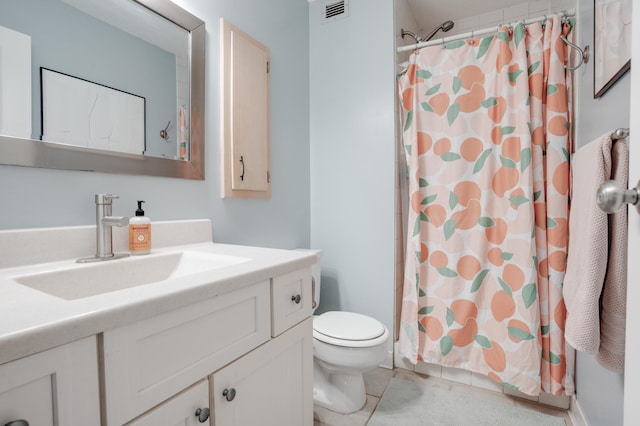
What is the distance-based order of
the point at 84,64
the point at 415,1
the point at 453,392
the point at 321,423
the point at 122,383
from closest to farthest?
the point at 122,383 → the point at 84,64 → the point at 321,423 → the point at 453,392 → the point at 415,1

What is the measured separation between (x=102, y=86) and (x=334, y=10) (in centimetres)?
159

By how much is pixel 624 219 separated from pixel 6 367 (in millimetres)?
1210

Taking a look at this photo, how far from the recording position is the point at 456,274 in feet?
5.74

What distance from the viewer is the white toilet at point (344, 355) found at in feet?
4.68

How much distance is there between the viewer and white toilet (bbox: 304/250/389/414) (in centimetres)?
143

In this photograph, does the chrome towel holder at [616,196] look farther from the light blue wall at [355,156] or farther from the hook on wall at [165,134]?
the light blue wall at [355,156]

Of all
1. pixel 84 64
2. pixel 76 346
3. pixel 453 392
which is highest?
pixel 84 64

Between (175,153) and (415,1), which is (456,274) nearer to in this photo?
(175,153)

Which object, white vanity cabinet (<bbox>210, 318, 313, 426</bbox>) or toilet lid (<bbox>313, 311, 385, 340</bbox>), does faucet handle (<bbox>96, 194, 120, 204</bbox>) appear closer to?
white vanity cabinet (<bbox>210, 318, 313, 426</bbox>)

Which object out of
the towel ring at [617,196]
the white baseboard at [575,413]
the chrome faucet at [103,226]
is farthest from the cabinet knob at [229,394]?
the white baseboard at [575,413]

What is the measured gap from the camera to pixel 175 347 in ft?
2.07

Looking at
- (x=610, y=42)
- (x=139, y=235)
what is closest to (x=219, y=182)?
(x=139, y=235)

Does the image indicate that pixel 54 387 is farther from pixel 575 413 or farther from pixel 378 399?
pixel 575 413

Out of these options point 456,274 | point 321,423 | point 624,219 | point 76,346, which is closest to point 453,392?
point 456,274
